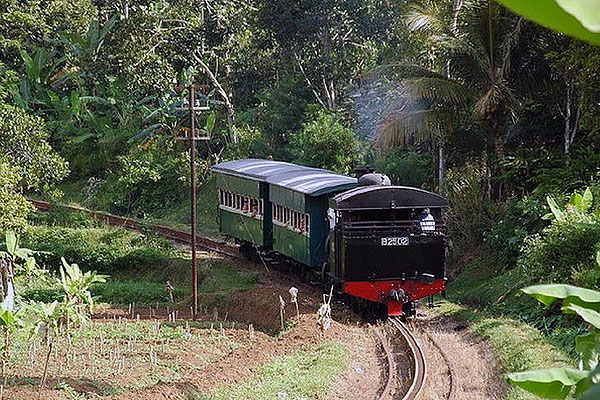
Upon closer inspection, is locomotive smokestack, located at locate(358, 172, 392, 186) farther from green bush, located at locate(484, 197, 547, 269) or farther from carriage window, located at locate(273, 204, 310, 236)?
green bush, located at locate(484, 197, 547, 269)

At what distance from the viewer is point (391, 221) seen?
14.8 meters

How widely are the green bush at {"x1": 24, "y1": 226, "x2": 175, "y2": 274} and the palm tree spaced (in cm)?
747

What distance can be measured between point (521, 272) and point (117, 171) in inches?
781


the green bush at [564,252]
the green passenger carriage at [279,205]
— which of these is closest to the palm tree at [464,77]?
the green passenger carriage at [279,205]

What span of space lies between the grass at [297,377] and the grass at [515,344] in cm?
207

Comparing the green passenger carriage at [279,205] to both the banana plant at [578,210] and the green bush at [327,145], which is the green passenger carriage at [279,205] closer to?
the green bush at [327,145]

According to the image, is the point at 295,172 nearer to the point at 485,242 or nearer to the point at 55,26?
the point at 485,242

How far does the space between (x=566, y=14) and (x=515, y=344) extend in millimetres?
11925

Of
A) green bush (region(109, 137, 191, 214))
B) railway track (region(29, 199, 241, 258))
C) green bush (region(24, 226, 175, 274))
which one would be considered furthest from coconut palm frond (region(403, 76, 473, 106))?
green bush (region(109, 137, 191, 214))

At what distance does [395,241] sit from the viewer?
48.0ft

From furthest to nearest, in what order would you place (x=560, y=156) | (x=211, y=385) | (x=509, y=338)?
1. (x=560, y=156)
2. (x=509, y=338)
3. (x=211, y=385)

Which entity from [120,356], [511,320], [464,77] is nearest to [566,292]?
[120,356]

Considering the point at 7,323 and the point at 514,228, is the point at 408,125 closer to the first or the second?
the point at 514,228

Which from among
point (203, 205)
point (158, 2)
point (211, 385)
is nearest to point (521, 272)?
point (211, 385)
